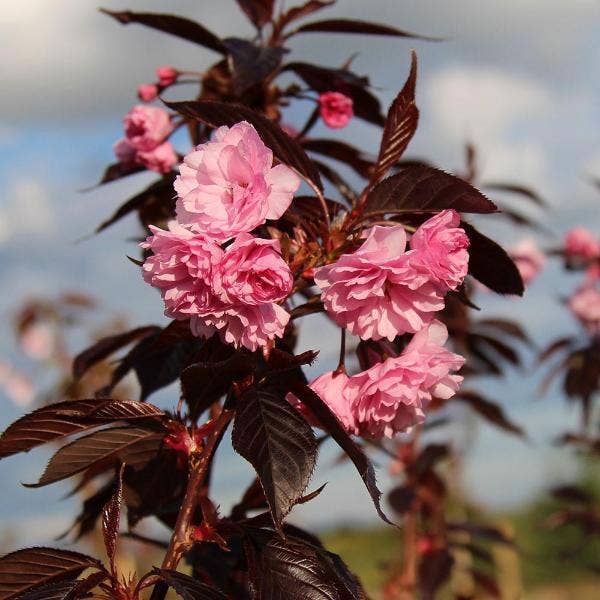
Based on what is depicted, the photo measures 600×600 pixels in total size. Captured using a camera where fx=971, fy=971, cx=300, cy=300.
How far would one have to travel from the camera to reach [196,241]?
0.92m

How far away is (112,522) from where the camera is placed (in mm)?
964

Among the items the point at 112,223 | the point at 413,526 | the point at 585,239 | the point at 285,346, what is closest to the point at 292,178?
the point at 285,346

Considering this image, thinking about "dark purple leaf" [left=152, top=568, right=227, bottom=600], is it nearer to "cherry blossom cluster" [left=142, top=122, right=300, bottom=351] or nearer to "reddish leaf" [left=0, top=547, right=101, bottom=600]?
"reddish leaf" [left=0, top=547, right=101, bottom=600]

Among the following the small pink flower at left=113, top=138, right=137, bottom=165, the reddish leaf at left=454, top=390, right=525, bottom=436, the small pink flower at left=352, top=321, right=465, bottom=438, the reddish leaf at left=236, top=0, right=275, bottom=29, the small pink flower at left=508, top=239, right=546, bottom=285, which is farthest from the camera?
the small pink flower at left=508, top=239, right=546, bottom=285

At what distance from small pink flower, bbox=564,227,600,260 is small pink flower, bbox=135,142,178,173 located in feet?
6.41

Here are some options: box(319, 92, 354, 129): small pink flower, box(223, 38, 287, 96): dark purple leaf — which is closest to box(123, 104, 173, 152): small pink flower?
box(223, 38, 287, 96): dark purple leaf

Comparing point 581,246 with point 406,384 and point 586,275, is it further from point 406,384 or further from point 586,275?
point 406,384

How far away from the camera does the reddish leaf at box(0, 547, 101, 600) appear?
0.98 meters

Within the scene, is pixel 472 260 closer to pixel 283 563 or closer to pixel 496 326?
pixel 283 563

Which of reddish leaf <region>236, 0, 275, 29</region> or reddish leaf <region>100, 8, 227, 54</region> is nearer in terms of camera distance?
reddish leaf <region>100, 8, 227, 54</region>

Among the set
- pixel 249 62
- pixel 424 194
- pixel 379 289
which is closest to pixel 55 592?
pixel 379 289

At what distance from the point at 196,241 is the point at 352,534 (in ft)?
26.5

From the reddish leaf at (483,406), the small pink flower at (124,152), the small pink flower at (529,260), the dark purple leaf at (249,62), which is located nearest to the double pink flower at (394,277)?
the dark purple leaf at (249,62)

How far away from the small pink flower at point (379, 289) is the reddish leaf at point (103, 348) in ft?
1.76
